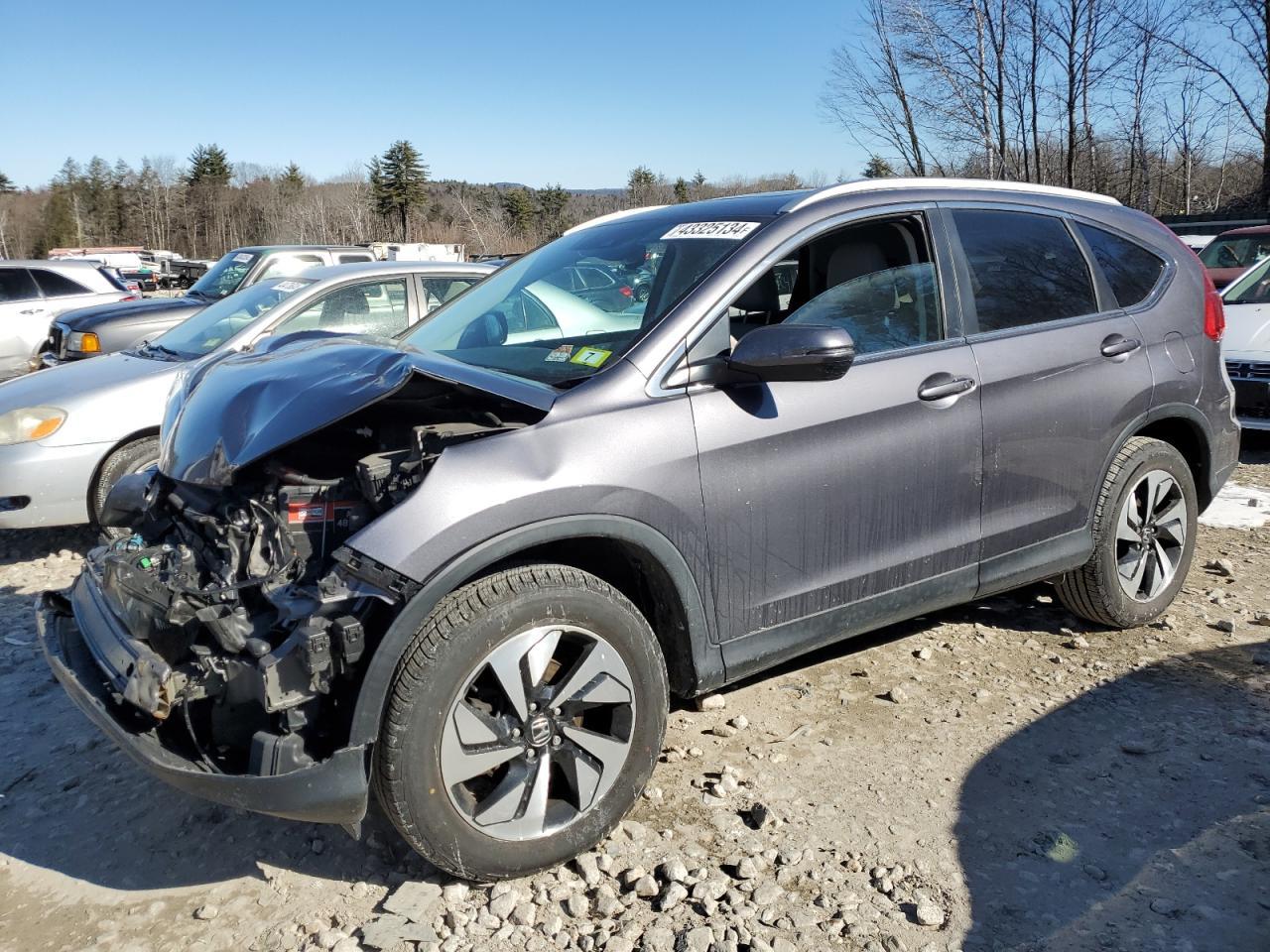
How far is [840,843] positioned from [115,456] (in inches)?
179

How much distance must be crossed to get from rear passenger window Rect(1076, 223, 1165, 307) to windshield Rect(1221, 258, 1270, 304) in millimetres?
5197

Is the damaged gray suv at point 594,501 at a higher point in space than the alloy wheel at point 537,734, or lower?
higher

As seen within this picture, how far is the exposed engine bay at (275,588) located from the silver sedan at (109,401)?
191 cm

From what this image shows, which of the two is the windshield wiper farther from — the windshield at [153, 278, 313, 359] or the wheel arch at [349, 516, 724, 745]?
the wheel arch at [349, 516, 724, 745]

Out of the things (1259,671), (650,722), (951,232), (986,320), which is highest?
(951,232)

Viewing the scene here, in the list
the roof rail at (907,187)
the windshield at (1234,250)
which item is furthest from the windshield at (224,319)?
the windshield at (1234,250)

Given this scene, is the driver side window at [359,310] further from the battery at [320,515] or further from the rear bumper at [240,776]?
the rear bumper at [240,776]

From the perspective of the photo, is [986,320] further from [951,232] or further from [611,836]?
[611,836]

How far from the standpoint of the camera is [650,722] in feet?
9.10

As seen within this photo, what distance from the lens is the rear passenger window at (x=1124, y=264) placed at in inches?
156

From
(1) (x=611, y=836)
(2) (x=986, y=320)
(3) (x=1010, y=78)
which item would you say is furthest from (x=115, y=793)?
(3) (x=1010, y=78)

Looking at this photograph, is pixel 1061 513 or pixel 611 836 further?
pixel 1061 513

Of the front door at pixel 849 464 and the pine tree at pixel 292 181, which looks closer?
the front door at pixel 849 464

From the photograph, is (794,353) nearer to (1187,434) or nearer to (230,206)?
(1187,434)
